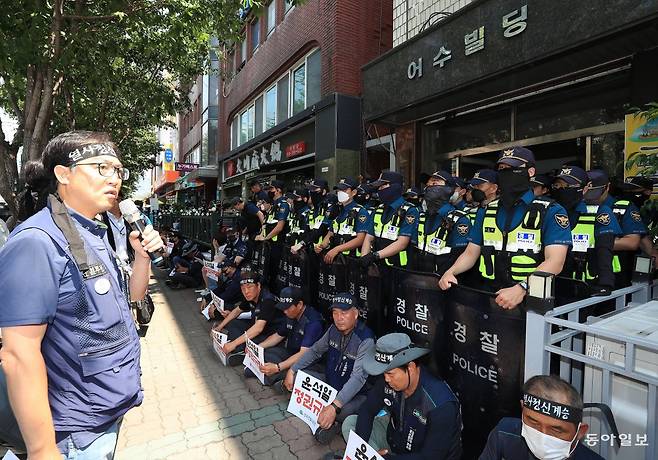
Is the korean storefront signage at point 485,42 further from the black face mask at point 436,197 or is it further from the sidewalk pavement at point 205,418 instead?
the sidewalk pavement at point 205,418

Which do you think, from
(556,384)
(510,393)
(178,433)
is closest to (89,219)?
(556,384)

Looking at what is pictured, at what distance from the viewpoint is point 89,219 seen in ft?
5.48

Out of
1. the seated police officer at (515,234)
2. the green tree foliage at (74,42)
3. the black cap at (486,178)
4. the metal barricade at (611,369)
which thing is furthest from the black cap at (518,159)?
the green tree foliage at (74,42)

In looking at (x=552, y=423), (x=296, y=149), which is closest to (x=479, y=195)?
(x=552, y=423)

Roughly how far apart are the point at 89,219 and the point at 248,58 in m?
17.7

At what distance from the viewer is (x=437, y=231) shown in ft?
→ 13.2

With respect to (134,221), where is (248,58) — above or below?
above

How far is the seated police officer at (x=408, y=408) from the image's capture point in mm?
2373

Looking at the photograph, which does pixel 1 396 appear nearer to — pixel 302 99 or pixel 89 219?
pixel 89 219

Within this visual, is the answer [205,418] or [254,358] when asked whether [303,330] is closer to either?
[254,358]

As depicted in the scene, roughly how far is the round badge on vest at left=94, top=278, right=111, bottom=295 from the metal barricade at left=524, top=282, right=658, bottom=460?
202 centimetres

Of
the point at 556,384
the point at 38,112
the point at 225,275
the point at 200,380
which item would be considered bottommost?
the point at 200,380

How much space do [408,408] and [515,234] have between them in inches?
58.5

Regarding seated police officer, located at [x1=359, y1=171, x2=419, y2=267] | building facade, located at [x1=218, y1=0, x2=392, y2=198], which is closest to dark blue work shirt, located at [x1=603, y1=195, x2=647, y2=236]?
seated police officer, located at [x1=359, y1=171, x2=419, y2=267]
